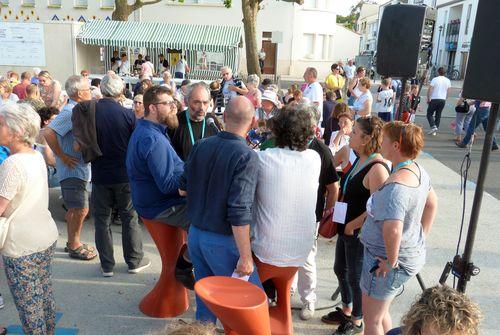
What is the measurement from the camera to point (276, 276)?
273 cm

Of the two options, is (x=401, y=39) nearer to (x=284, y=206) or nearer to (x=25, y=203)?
(x=284, y=206)

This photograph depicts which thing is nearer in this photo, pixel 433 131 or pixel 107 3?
pixel 433 131

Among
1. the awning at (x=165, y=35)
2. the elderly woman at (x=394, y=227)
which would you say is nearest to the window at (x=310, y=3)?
the awning at (x=165, y=35)

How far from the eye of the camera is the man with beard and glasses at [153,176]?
3.09 metres

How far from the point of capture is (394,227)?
2291 mm

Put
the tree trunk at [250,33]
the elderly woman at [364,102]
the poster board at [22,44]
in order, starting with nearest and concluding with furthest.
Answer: the elderly woman at [364,102], the poster board at [22,44], the tree trunk at [250,33]

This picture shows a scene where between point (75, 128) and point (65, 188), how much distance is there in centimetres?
65

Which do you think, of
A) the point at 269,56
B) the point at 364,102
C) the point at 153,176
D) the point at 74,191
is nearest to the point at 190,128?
the point at 153,176

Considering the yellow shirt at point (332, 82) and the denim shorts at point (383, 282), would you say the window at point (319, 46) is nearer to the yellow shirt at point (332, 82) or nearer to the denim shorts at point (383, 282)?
the yellow shirt at point (332, 82)

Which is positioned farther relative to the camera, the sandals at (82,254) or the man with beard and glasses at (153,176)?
the sandals at (82,254)

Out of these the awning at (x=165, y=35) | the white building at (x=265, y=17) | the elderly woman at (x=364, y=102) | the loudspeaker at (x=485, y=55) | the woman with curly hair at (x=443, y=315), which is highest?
the white building at (x=265, y=17)

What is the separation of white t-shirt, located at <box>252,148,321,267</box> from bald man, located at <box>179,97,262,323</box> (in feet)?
0.47

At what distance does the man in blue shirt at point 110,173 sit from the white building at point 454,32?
43.6m

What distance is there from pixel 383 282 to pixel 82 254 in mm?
3067
